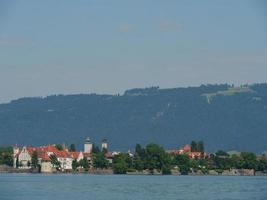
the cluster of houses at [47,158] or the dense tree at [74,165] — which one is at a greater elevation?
the cluster of houses at [47,158]

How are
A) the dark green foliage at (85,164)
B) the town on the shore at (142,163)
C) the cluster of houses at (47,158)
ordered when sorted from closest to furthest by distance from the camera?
the town on the shore at (142,163) < the dark green foliage at (85,164) < the cluster of houses at (47,158)

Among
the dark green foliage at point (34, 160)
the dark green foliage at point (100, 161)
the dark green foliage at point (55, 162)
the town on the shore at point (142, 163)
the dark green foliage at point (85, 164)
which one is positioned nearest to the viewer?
the town on the shore at point (142, 163)

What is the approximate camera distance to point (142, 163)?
144375mm

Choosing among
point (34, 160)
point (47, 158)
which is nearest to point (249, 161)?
point (47, 158)

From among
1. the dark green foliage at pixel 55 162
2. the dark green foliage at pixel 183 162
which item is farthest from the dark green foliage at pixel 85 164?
the dark green foliage at pixel 183 162

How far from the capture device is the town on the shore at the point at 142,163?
143875mm

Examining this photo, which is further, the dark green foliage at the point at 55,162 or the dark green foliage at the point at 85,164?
the dark green foliage at the point at 55,162

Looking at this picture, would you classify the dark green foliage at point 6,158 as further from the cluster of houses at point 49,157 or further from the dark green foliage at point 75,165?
the dark green foliage at point 75,165

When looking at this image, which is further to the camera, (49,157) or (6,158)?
(6,158)

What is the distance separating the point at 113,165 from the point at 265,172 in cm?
2473

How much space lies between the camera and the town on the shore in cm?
14388

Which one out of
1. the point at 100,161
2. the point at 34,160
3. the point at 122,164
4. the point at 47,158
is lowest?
the point at 122,164

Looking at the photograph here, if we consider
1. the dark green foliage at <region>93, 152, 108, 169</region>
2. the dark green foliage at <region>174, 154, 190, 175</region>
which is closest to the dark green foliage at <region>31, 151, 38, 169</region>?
the dark green foliage at <region>93, 152, 108, 169</region>

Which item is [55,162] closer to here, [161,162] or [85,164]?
[85,164]
